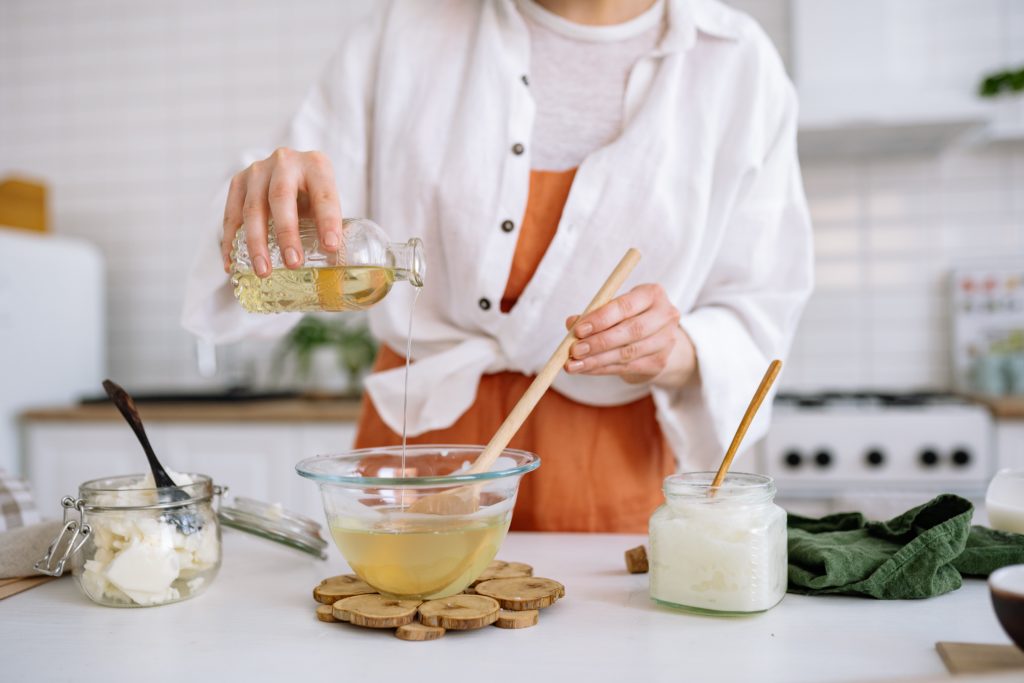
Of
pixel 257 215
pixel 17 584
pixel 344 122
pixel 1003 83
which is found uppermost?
pixel 1003 83

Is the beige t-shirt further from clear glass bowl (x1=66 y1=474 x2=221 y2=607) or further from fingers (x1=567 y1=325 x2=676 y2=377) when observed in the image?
clear glass bowl (x1=66 y1=474 x2=221 y2=607)

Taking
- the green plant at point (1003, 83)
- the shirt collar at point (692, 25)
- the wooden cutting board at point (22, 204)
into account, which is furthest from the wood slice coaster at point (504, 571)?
the wooden cutting board at point (22, 204)

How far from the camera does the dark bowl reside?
603mm

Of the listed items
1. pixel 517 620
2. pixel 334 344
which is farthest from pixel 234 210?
pixel 334 344

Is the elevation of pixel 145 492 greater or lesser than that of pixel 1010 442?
greater

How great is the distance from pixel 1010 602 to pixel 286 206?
665 millimetres

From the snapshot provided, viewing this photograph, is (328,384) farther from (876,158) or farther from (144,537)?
(144,537)

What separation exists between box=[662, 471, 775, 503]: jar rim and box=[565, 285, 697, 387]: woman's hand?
0.58 feet

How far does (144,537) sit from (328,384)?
205 centimetres

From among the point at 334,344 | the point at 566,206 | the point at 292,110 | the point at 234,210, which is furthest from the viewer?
the point at 292,110

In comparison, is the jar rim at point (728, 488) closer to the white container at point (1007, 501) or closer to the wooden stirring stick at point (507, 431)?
the wooden stirring stick at point (507, 431)

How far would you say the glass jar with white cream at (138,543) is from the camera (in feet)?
2.74

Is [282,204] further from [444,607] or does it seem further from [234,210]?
[444,607]

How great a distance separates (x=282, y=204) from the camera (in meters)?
0.86
